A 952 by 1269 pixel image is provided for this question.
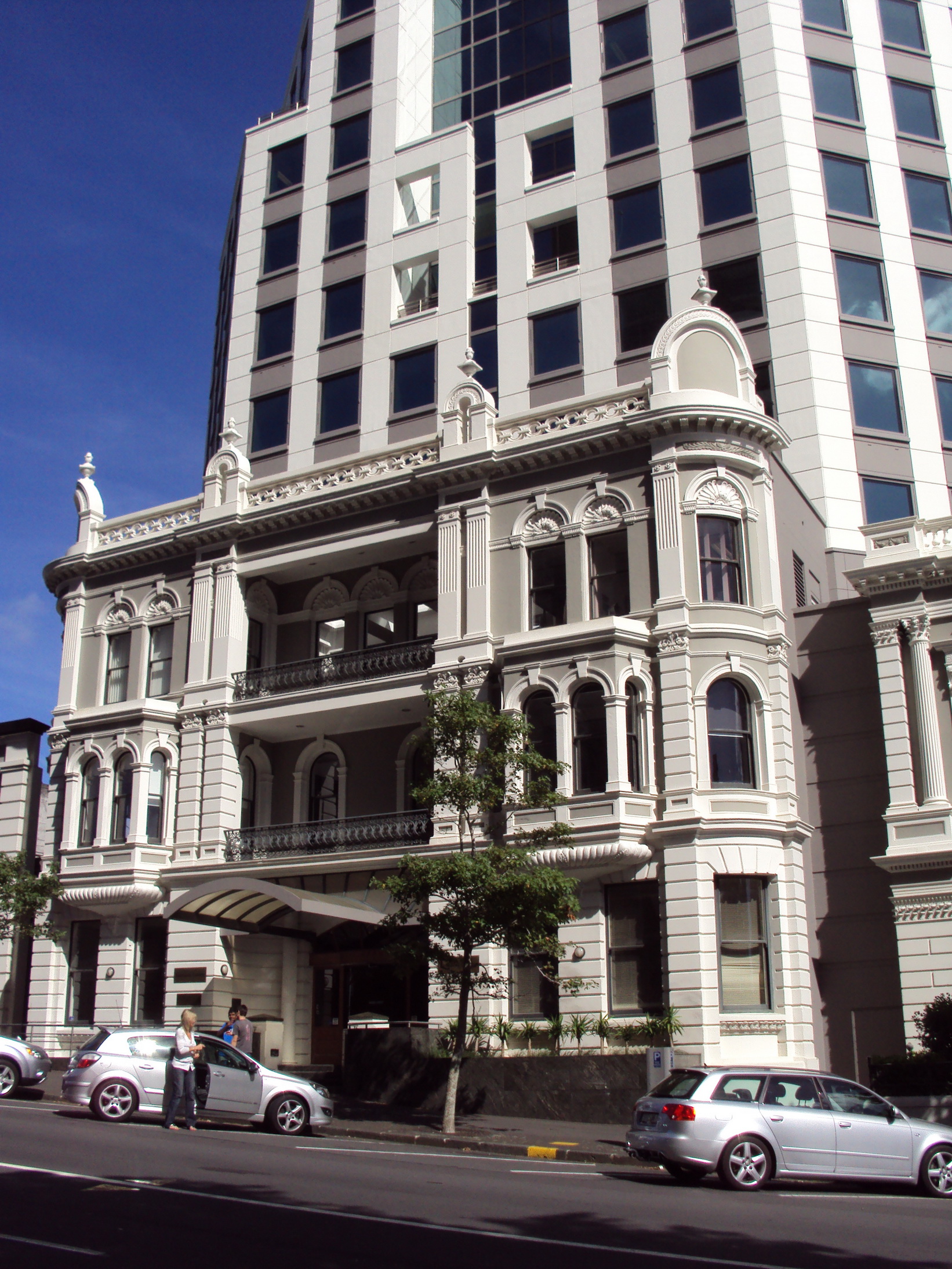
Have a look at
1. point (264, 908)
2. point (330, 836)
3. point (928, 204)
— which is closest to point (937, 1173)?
point (264, 908)

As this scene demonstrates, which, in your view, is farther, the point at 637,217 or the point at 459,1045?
the point at 637,217

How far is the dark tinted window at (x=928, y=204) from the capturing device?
130ft

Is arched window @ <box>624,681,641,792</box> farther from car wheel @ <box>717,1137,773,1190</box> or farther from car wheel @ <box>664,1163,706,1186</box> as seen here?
car wheel @ <box>717,1137,773,1190</box>

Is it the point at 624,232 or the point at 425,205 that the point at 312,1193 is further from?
the point at 425,205

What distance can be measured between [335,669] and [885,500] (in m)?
16.6

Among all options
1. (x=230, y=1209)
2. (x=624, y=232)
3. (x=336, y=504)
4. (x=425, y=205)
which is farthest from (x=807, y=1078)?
(x=425, y=205)

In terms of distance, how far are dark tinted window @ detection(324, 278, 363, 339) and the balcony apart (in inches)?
251

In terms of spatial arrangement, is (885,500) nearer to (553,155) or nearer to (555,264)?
(555,264)

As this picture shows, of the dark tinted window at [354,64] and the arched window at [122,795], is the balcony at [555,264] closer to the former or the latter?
the dark tinted window at [354,64]

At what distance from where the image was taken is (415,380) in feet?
136

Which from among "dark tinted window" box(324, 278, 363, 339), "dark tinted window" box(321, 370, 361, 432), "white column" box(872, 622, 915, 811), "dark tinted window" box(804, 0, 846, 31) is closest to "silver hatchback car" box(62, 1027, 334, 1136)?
"white column" box(872, 622, 915, 811)

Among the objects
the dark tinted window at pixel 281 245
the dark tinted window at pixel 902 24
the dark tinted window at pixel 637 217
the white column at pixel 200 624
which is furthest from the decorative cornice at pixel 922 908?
the dark tinted window at pixel 281 245

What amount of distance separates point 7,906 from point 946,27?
41169mm

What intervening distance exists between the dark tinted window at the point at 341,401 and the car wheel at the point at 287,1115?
88.8 feet
